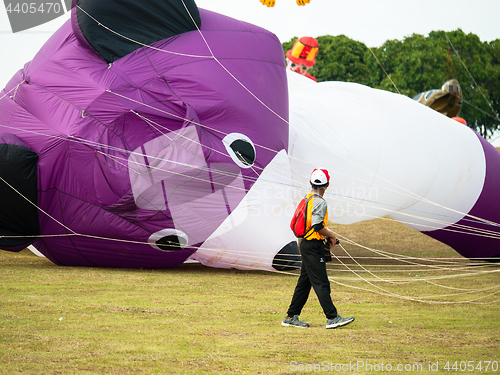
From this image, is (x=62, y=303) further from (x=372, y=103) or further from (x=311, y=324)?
(x=372, y=103)

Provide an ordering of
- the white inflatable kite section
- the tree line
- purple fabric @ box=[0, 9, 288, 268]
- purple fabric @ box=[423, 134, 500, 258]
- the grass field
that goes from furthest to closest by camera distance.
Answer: the tree line
purple fabric @ box=[423, 134, 500, 258]
the white inflatable kite section
purple fabric @ box=[0, 9, 288, 268]
the grass field

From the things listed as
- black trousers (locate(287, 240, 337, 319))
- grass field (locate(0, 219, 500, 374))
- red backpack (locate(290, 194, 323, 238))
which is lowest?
grass field (locate(0, 219, 500, 374))

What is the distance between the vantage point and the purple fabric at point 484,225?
10.2 m

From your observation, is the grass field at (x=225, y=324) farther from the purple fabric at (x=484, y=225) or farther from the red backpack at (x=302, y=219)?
the purple fabric at (x=484, y=225)

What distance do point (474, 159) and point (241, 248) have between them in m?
4.75

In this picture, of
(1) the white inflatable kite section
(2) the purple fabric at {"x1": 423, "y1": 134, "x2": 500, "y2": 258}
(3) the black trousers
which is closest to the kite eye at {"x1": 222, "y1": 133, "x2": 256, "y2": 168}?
(1) the white inflatable kite section

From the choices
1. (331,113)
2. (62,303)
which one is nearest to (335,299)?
(62,303)

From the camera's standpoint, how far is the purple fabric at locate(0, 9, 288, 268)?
7863 millimetres

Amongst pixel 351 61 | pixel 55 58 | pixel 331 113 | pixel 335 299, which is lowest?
pixel 335 299

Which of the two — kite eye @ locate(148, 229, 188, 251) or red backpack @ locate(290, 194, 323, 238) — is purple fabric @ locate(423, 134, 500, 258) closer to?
kite eye @ locate(148, 229, 188, 251)

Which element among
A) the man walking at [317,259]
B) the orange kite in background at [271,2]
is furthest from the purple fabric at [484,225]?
the man walking at [317,259]

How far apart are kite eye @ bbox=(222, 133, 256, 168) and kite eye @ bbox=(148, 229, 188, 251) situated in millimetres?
1308

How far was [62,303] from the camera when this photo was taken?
20.0 ft

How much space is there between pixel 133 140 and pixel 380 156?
3978 millimetres
